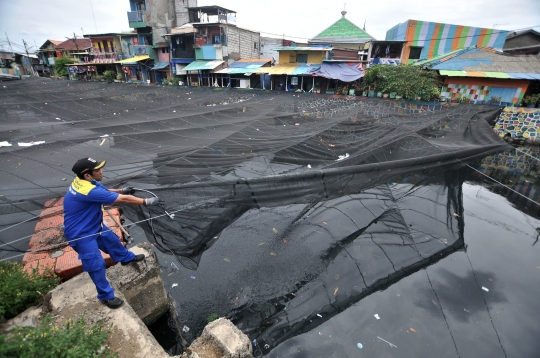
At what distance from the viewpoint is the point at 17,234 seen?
269 cm

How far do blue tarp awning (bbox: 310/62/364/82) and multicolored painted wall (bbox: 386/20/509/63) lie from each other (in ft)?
17.5

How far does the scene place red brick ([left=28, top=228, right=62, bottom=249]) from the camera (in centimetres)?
242

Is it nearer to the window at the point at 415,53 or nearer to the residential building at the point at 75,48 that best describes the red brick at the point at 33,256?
the window at the point at 415,53

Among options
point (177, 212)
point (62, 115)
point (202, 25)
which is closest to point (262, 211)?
point (177, 212)

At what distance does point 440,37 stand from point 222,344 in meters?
23.8

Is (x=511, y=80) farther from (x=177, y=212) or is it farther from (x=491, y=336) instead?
(x=177, y=212)

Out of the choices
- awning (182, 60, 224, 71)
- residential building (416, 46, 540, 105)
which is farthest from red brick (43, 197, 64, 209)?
awning (182, 60, 224, 71)

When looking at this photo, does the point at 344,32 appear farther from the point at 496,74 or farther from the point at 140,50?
the point at 140,50

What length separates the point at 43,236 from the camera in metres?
2.49

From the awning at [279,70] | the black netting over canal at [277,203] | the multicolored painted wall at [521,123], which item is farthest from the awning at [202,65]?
the multicolored painted wall at [521,123]

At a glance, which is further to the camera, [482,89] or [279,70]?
[279,70]

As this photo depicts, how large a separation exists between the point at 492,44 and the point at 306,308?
2315cm

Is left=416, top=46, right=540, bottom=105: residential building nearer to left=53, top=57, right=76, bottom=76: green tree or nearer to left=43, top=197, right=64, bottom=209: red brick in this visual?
left=43, top=197, right=64, bottom=209: red brick

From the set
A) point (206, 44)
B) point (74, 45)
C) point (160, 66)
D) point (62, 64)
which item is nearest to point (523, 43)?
point (206, 44)
